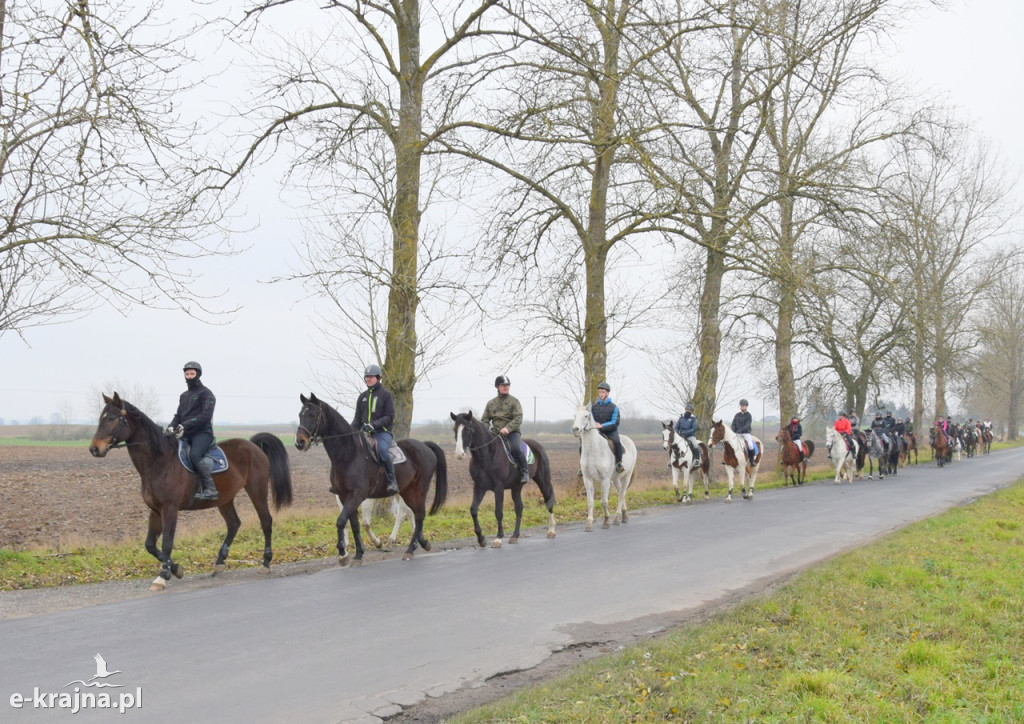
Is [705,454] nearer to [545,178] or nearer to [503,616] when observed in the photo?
[545,178]

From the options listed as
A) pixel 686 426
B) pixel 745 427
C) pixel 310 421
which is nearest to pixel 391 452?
pixel 310 421

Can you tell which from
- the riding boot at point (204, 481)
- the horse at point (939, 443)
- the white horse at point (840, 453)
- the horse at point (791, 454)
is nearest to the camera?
the riding boot at point (204, 481)

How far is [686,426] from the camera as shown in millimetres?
23156

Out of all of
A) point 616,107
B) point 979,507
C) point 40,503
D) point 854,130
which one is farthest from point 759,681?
point 854,130

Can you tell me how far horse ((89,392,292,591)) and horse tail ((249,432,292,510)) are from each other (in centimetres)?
3

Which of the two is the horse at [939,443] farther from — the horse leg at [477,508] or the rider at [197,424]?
the rider at [197,424]

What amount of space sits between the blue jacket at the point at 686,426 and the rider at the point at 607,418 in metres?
6.95

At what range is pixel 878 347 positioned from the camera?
4219cm

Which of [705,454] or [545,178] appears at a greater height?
[545,178]

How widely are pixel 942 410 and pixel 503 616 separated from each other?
5323cm

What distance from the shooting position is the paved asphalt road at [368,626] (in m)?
5.75

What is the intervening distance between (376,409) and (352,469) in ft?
3.22

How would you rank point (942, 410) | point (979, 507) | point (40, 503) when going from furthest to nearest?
point (942, 410) < point (40, 503) < point (979, 507)

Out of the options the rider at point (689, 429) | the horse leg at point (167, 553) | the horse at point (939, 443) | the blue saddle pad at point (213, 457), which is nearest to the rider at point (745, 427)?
the rider at point (689, 429)
